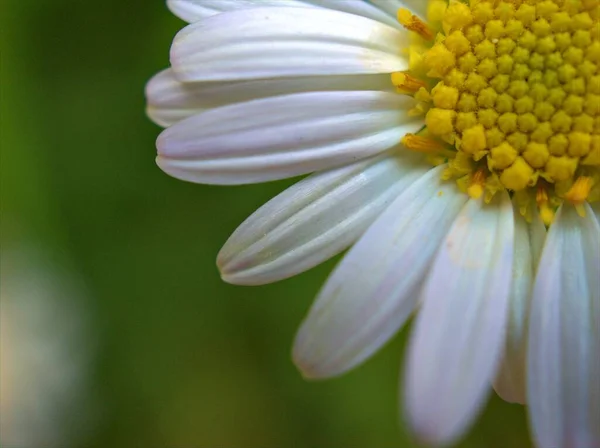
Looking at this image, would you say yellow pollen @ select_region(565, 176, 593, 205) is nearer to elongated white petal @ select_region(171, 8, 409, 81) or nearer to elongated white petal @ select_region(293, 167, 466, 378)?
elongated white petal @ select_region(293, 167, 466, 378)

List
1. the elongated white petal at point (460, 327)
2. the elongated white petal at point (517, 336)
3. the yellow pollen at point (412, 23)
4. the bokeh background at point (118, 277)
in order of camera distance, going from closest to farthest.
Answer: the elongated white petal at point (460, 327)
the elongated white petal at point (517, 336)
the yellow pollen at point (412, 23)
the bokeh background at point (118, 277)

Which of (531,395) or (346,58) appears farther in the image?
(346,58)

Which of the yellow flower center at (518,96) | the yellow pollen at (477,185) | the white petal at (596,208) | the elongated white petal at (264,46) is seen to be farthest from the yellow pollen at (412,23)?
the white petal at (596,208)

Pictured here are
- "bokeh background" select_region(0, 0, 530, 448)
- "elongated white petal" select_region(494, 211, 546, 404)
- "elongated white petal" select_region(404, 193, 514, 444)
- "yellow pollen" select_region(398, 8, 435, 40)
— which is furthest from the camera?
"bokeh background" select_region(0, 0, 530, 448)

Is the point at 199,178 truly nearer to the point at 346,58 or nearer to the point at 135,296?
the point at 346,58

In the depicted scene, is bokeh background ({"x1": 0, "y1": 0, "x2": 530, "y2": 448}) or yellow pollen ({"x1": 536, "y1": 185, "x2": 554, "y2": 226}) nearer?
yellow pollen ({"x1": 536, "y1": 185, "x2": 554, "y2": 226})

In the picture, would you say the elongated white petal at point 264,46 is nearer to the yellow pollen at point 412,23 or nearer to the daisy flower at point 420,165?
the daisy flower at point 420,165

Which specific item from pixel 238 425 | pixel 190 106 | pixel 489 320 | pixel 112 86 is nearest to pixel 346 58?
pixel 190 106

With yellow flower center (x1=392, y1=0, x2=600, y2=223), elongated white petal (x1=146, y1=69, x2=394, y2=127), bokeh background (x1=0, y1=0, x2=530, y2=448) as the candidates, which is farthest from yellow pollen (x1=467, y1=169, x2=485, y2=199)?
bokeh background (x1=0, y1=0, x2=530, y2=448)
